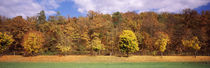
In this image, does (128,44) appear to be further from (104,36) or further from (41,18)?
(41,18)

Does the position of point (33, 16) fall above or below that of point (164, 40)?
above

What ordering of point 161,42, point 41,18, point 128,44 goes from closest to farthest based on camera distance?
point 128,44 → point 161,42 → point 41,18

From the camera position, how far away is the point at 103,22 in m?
56.7

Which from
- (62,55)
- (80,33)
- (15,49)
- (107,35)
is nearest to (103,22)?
(107,35)

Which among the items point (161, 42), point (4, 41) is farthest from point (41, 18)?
point (161, 42)

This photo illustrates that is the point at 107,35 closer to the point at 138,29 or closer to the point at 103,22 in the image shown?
the point at 103,22

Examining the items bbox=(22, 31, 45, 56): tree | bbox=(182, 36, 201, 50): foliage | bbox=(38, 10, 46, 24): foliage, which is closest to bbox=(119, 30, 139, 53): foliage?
bbox=(182, 36, 201, 50): foliage

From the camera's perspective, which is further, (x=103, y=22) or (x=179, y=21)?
(x=179, y=21)

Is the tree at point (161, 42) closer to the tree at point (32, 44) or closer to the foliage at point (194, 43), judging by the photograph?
the foliage at point (194, 43)

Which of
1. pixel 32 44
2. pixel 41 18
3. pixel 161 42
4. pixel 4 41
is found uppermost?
pixel 41 18

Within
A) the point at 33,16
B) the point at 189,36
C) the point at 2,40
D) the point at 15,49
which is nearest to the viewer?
the point at 2,40

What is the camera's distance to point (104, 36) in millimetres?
56438

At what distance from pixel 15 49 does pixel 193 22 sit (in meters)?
62.1

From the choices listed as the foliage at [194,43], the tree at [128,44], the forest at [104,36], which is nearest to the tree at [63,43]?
the forest at [104,36]
